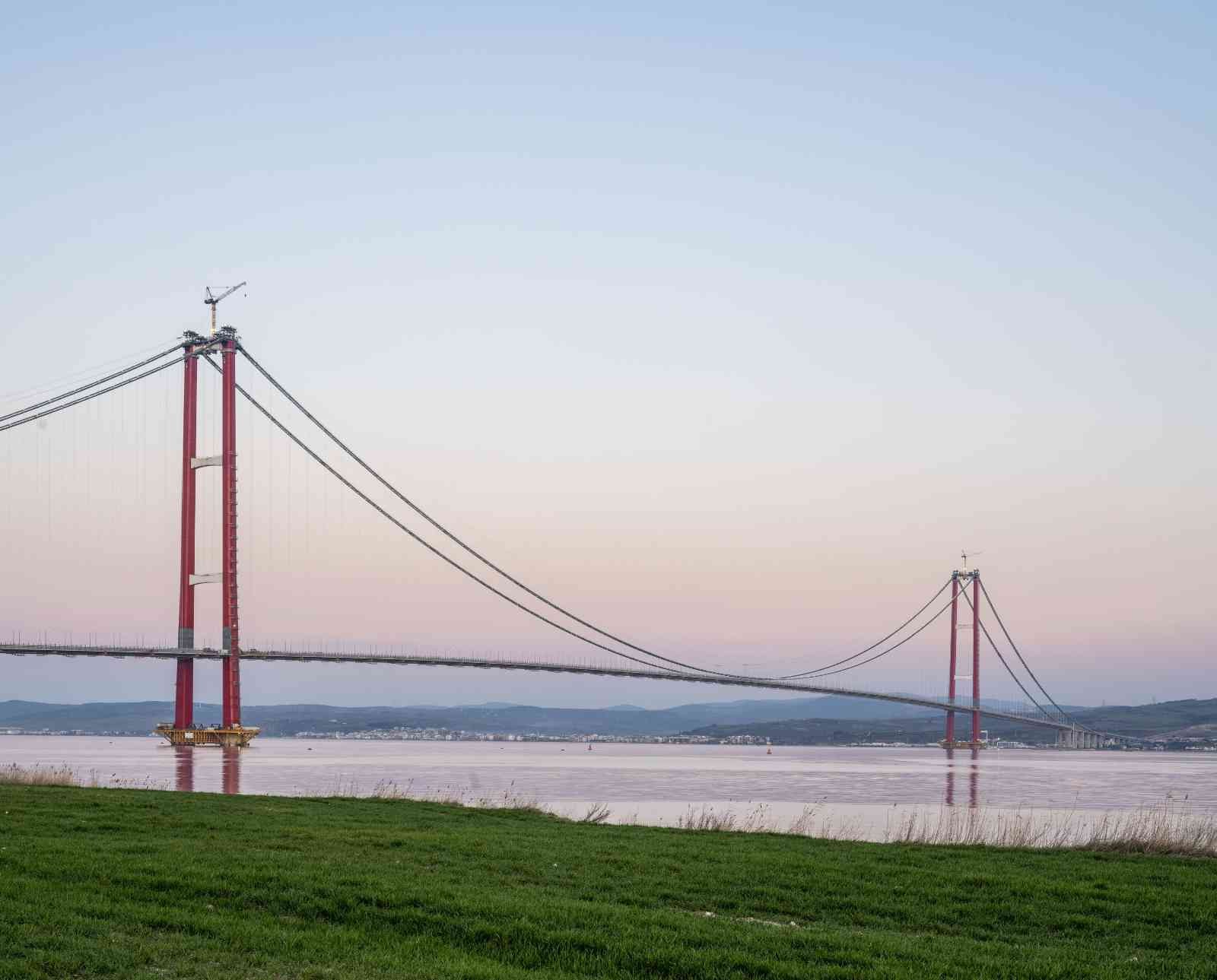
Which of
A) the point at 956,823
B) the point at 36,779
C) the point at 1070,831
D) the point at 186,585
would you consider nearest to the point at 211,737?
the point at 186,585

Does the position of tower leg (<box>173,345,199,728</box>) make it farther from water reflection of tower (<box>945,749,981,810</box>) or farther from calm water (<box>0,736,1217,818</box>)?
water reflection of tower (<box>945,749,981,810</box>)

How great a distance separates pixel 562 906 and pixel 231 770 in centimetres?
3026

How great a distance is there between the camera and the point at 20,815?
49.8ft

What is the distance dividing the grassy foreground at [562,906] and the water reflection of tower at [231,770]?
44.9ft

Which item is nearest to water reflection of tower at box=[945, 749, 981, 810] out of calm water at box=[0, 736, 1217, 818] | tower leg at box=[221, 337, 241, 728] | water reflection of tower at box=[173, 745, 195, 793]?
calm water at box=[0, 736, 1217, 818]

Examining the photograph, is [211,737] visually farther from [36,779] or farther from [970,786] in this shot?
[36,779]

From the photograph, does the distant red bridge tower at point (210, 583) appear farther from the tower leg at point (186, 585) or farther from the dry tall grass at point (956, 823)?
the dry tall grass at point (956, 823)

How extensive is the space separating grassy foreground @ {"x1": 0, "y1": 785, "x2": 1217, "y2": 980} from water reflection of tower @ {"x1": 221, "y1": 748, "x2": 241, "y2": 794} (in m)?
13.7

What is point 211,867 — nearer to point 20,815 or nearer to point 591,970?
point 591,970

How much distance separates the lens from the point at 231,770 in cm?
3756

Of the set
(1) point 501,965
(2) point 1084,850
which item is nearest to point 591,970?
(1) point 501,965

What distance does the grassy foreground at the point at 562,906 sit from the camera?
801 centimetres

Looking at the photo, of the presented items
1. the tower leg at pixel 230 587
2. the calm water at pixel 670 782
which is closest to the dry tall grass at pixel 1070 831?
the calm water at pixel 670 782

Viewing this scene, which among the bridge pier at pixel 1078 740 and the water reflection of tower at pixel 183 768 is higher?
the water reflection of tower at pixel 183 768
